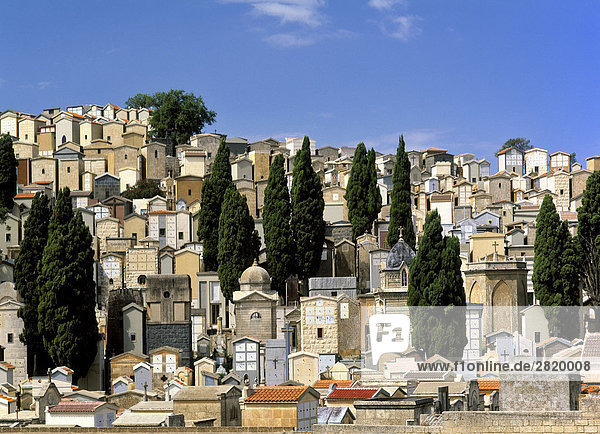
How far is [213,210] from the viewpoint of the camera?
69000 millimetres

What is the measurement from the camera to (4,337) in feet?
190

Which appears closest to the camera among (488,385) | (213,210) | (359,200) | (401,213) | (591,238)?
(488,385)

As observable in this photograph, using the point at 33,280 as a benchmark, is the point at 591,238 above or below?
above

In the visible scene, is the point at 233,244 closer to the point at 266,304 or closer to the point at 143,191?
the point at 266,304

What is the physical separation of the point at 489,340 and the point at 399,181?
1544 cm

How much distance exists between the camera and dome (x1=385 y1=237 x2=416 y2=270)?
6216cm

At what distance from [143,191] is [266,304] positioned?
25623mm

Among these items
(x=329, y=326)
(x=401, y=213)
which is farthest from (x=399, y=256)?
(x=401, y=213)

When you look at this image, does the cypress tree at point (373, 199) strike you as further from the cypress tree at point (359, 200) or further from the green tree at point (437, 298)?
the green tree at point (437, 298)

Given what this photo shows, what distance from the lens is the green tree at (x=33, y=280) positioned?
56.4 meters

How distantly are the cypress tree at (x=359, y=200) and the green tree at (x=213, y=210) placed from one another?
7130mm

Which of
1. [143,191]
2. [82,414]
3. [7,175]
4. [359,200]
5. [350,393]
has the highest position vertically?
[7,175]

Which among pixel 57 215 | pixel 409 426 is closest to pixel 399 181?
pixel 57 215

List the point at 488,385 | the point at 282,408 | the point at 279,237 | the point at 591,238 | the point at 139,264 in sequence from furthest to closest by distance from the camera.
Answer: the point at 139,264 → the point at 279,237 → the point at 591,238 → the point at 488,385 → the point at 282,408
